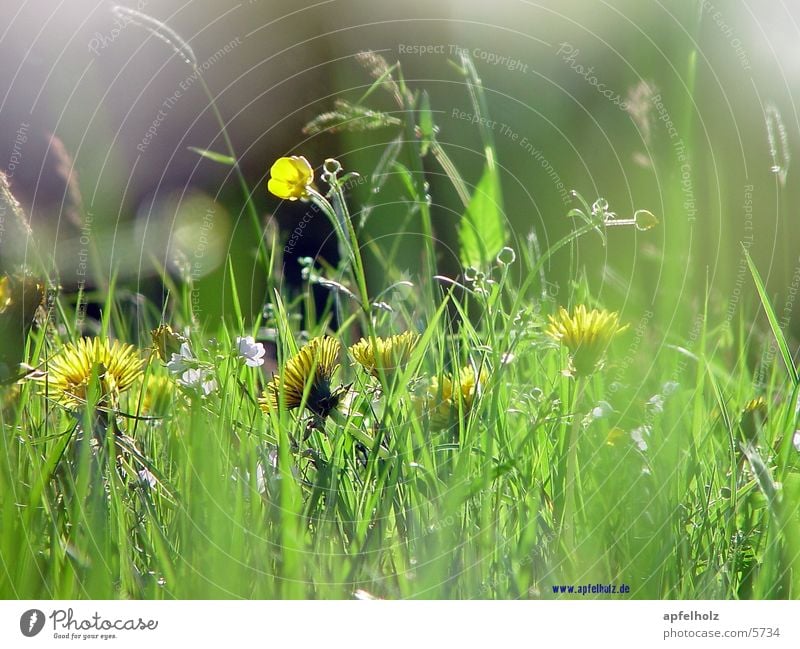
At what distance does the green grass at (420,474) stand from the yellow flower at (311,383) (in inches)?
0.6

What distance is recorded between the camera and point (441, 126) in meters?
0.57

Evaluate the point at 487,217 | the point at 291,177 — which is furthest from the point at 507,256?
the point at 291,177

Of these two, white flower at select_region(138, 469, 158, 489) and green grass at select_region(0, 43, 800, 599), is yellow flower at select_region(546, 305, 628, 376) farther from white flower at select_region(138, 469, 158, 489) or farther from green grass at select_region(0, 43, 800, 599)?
white flower at select_region(138, 469, 158, 489)

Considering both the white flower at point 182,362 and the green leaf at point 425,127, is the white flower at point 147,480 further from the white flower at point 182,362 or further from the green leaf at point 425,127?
the green leaf at point 425,127

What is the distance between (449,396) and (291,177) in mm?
199

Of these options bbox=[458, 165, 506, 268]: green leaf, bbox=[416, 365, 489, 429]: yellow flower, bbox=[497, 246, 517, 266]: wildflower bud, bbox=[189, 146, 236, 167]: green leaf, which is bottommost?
bbox=[416, 365, 489, 429]: yellow flower

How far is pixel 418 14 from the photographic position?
0.53 meters

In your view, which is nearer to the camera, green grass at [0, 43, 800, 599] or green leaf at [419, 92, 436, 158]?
green grass at [0, 43, 800, 599]

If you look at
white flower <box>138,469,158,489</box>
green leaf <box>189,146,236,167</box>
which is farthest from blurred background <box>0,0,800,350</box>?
white flower <box>138,469,158,489</box>

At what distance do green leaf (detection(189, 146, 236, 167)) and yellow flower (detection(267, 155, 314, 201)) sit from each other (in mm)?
36

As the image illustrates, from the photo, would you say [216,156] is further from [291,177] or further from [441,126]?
[441,126]

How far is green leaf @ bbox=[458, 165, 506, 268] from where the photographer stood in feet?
1.82

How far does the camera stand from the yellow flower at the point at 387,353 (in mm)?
506

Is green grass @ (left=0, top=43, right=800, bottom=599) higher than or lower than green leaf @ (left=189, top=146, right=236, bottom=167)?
lower
